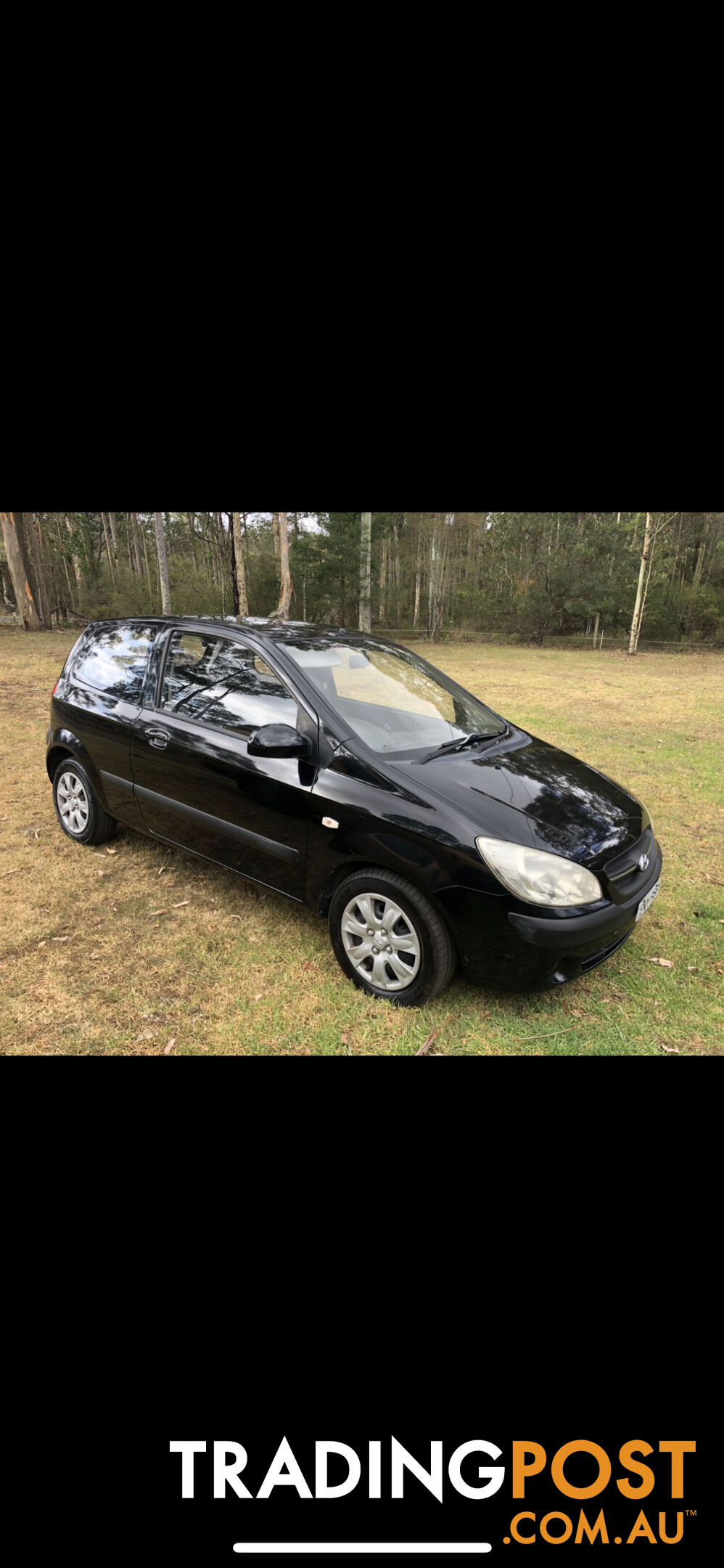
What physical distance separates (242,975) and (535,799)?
1.66m

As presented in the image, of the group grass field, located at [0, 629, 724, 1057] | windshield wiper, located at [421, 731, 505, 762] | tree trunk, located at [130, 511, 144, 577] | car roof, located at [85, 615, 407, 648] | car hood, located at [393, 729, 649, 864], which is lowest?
grass field, located at [0, 629, 724, 1057]

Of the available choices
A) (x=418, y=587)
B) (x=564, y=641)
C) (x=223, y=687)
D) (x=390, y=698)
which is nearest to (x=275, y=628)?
(x=223, y=687)

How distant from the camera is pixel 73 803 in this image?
4715mm

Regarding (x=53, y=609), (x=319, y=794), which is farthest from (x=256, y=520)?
(x=319, y=794)

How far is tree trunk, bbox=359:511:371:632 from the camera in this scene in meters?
27.7

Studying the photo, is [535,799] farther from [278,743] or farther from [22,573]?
[22,573]

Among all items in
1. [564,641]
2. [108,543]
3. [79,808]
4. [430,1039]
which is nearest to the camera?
[430,1039]

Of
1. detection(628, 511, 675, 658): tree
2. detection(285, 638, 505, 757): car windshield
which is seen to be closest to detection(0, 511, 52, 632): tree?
detection(285, 638, 505, 757): car windshield

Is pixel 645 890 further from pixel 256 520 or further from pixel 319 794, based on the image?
pixel 256 520

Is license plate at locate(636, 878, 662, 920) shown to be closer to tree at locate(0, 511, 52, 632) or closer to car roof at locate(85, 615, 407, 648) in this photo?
car roof at locate(85, 615, 407, 648)

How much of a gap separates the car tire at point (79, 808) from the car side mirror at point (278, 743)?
6.03 feet

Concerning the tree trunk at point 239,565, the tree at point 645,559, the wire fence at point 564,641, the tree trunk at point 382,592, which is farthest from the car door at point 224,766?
the tree trunk at point 382,592

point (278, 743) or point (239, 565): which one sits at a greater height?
point (239, 565)

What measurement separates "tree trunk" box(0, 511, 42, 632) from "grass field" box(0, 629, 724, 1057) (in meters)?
18.3
